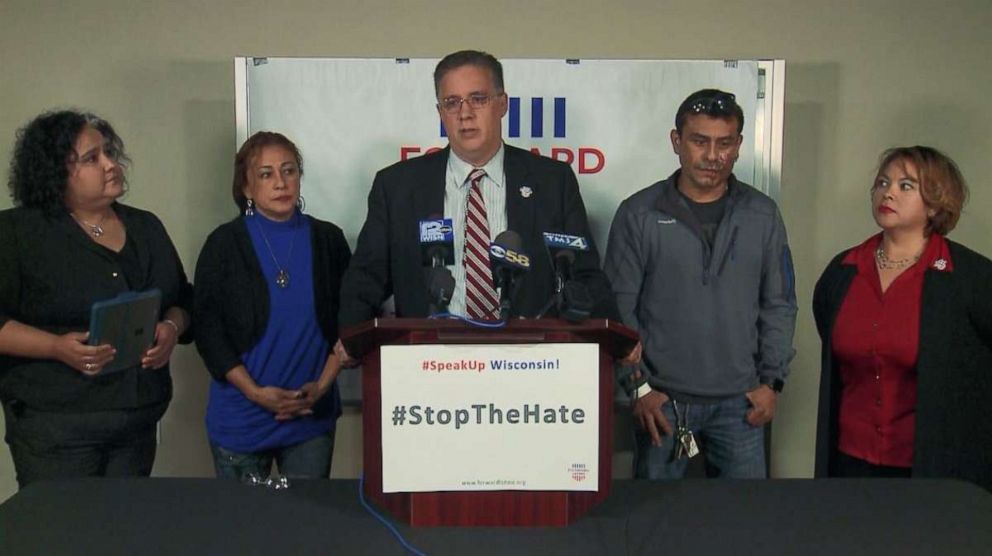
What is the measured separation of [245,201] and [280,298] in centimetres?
34

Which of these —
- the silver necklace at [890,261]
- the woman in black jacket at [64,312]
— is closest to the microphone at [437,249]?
the woman in black jacket at [64,312]

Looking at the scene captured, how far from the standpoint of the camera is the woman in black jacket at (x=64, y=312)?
219cm

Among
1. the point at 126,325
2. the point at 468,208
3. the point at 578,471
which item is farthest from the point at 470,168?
the point at 578,471

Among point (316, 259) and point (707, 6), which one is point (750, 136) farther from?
point (316, 259)

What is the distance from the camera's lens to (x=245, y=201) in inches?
101

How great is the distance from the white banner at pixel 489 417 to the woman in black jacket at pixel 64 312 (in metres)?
1.07

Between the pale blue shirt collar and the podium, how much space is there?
3.05ft

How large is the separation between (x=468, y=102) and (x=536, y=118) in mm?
855

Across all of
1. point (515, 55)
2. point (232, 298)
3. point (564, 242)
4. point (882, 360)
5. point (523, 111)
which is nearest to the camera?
point (564, 242)

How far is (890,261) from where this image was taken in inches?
92.8

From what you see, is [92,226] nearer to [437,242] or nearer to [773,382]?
[437,242]

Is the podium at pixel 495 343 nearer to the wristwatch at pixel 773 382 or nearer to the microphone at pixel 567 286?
the microphone at pixel 567 286

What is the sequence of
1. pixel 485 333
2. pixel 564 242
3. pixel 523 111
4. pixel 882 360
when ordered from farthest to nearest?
pixel 523 111
pixel 882 360
pixel 564 242
pixel 485 333

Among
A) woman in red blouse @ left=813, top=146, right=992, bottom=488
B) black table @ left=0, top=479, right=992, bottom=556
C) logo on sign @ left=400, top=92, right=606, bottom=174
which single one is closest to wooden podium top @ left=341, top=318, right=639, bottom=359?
black table @ left=0, top=479, right=992, bottom=556
